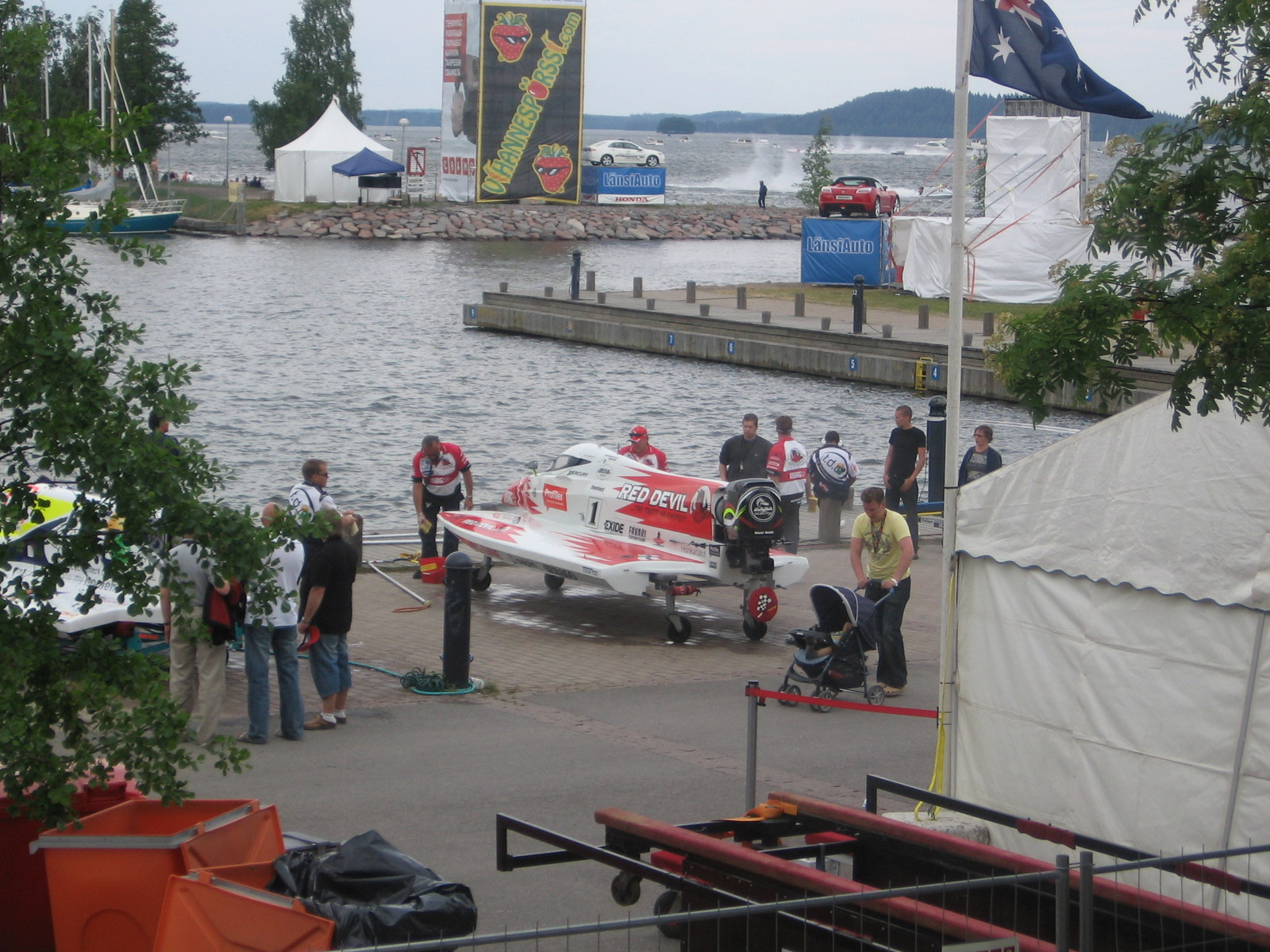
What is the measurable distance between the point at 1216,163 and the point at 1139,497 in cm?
177

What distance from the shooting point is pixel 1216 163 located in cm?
707

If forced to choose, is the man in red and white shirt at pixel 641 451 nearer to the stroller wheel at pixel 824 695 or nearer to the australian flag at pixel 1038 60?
the stroller wheel at pixel 824 695

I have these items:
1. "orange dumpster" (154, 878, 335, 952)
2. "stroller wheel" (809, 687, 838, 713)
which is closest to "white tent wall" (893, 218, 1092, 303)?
"stroller wheel" (809, 687, 838, 713)

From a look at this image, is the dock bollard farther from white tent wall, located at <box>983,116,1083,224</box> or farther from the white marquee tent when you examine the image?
white tent wall, located at <box>983,116,1083,224</box>

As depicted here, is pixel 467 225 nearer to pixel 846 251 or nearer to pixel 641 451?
pixel 846 251

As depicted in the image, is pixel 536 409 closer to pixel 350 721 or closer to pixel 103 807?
pixel 350 721

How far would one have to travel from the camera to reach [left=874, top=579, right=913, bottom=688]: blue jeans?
12250 millimetres

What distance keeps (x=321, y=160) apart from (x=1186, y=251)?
83859mm

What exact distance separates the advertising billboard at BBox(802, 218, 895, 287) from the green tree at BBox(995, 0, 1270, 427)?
4103 centimetres

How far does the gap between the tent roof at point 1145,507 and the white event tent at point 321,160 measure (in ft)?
266

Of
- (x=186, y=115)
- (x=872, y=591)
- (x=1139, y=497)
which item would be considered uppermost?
(x=186, y=115)

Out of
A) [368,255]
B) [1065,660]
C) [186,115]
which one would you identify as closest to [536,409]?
[1065,660]

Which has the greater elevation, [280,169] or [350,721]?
[280,169]

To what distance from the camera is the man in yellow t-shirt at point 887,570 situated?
1229 centimetres
